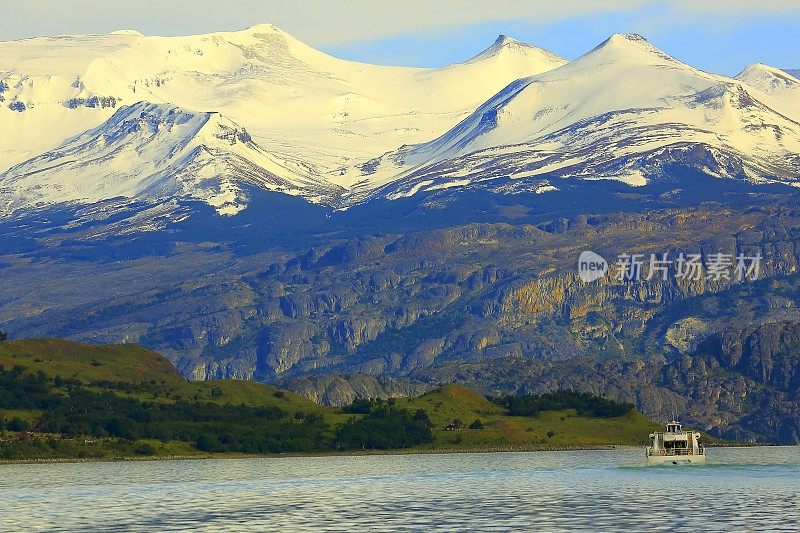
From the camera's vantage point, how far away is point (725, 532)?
161m

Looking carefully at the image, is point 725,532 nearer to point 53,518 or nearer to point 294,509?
point 294,509

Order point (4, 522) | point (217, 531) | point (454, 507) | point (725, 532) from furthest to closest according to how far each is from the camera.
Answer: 1. point (454, 507)
2. point (4, 522)
3. point (217, 531)
4. point (725, 532)

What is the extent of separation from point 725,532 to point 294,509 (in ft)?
177

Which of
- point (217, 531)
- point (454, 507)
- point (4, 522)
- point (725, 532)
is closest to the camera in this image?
point (725, 532)

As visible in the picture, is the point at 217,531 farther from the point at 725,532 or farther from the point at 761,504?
the point at 761,504

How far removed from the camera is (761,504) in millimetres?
192250

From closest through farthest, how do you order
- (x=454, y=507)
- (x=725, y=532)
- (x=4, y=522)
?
(x=725, y=532) < (x=4, y=522) < (x=454, y=507)

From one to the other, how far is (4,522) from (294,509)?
31005 mm

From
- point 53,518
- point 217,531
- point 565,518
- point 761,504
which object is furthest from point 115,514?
point 761,504

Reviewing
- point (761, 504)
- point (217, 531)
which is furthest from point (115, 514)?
point (761, 504)

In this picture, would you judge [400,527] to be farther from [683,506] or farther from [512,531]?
[683,506]

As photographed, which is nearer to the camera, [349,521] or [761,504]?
[349,521]

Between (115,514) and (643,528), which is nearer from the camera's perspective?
(643,528)

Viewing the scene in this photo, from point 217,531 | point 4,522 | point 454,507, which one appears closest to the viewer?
point 217,531
